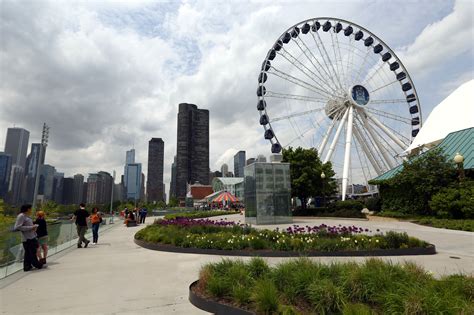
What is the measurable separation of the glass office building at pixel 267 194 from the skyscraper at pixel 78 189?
11370 cm

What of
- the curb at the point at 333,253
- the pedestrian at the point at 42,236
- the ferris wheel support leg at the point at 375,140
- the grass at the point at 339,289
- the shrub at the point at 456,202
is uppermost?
the ferris wheel support leg at the point at 375,140

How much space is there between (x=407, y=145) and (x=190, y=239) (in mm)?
39206

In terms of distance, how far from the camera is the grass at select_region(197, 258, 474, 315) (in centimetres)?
402

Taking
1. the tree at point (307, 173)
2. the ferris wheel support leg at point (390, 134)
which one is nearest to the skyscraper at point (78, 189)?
the tree at point (307, 173)

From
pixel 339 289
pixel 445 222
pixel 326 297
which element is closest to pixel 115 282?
pixel 326 297

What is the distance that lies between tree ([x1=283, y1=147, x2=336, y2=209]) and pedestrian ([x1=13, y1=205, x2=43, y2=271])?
29.6 meters

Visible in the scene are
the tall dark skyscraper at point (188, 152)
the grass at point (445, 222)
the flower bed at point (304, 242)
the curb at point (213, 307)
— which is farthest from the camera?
the tall dark skyscraper at point (188, 152)

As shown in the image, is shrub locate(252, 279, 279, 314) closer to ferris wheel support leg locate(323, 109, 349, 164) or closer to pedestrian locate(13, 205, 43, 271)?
pedestrian locate(13, 205, 43, 271)

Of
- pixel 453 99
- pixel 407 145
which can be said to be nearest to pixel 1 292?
pixel 407 145

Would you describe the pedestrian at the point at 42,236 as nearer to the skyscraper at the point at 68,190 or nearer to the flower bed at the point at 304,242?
the flower bed at the point at 304,242

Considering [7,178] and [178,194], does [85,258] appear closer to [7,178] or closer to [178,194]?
[7,178]

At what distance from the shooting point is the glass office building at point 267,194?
23.2m

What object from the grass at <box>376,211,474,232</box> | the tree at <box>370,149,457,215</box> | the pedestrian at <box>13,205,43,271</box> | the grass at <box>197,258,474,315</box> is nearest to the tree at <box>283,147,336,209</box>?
the tree at <box>370,149,457,215</box>

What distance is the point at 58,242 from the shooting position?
12422mm
